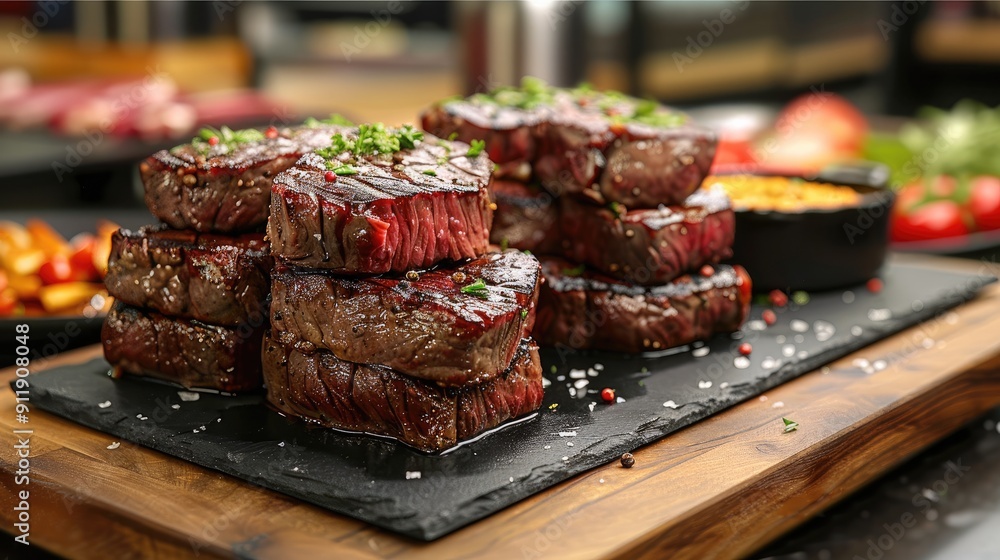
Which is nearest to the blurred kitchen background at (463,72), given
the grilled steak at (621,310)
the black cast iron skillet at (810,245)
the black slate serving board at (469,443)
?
the black cast iron skillet at (810,245)

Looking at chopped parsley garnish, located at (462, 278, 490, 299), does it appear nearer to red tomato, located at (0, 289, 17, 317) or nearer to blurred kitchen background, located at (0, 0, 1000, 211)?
red tomato, located at (0, 289, 17, 317)

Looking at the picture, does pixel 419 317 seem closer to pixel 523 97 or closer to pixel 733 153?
pixel 523 97

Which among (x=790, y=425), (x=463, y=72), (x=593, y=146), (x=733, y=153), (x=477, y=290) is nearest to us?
(x=477, y=290)

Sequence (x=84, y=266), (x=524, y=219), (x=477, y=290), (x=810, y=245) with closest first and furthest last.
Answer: (x=477, y=290) → (x=524, y=219) → (x=84, y=266) → (x=810, y=245)

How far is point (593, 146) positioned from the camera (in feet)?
10.4

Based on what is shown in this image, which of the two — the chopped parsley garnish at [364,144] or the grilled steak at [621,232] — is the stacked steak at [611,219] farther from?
the chopped parsley garnish at [364,144]

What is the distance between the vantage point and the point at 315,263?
248 centimetres

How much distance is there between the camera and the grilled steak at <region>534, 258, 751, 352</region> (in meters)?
3.24

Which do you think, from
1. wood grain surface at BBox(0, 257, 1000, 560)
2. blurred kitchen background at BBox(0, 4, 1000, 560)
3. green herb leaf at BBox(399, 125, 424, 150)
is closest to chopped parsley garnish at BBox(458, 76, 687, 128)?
green herb leaf at BBox(399, 125, 424, 150)

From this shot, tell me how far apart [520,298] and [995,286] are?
2.73 m

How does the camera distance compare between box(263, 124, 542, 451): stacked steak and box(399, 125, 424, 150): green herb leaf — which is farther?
box(399, 125, 424, 150): green herb leaf

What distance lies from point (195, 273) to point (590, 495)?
124cm

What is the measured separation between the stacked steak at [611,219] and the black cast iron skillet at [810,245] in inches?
22.8

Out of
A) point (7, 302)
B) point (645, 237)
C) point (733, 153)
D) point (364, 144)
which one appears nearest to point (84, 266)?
point (7, 302)
